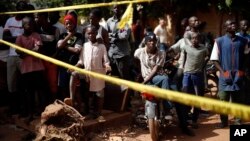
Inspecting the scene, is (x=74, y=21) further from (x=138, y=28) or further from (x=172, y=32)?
(x=172, y=32)

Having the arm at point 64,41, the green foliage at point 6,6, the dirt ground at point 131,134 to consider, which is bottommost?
the dirt ground at point 131,134

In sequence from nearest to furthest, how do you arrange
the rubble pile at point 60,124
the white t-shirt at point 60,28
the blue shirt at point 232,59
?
the rubble pile at point 60,124, the blue shirt at point 232,59, the white t-shirt at point 60,28

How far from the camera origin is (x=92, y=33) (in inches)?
205

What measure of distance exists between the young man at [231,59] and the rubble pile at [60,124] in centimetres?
222

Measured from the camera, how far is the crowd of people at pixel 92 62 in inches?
207

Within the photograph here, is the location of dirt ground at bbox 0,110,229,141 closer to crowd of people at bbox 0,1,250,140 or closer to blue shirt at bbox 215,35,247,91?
crowd of people at bbox 0,1,250,140

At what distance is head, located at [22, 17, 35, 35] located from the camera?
17.2 feet

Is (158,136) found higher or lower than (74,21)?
lower

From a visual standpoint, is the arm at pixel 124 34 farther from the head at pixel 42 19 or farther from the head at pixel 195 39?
the head at pixel 42 19

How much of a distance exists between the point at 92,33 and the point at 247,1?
26.6ft

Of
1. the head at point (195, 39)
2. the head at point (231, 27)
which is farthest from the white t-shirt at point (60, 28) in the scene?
the head at point (231, 27)

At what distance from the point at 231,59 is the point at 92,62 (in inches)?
80.5

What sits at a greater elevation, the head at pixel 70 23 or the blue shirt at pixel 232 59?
the head at pixel 70 23

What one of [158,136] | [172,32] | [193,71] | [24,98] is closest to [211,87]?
[193,71]
